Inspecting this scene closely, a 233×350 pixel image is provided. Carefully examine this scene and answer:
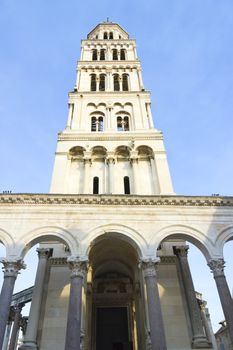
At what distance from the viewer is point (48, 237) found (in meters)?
15.3

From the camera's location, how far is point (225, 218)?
16109 millimetres

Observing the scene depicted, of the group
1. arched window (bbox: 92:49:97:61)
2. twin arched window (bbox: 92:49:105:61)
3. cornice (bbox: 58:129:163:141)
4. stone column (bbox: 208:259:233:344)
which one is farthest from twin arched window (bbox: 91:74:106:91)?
stone column (bbox: 208:259:233:344)

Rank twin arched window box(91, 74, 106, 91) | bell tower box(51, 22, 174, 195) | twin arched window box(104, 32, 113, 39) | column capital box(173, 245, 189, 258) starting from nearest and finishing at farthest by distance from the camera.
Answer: column capital box(173, 245, 189, 258) < bell tower box(51, 22, 174, 195) < twin arched window box(91, 74, 106, 91) < twin arched window box(104, 32, 113, 39)

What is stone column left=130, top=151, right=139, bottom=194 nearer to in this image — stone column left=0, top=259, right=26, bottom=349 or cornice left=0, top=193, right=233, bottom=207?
cornice left=0, top=193, right=233, bottom=207

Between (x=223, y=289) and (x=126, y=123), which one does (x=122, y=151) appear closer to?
(x=126, y=123)

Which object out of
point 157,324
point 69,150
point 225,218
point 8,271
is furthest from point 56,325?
point 69,150

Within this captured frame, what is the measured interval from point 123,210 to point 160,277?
15.2 ft

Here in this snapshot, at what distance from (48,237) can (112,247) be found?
5.72 meters

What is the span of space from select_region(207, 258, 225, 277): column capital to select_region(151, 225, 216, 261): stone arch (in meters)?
0.34

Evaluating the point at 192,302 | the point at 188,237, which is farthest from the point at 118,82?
the point at 192,302

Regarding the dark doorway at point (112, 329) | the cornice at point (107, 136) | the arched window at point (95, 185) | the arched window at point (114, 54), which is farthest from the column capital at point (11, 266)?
the arched window at point (114, 54)

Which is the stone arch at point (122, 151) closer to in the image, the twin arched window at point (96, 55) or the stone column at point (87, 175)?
the stone column at point (87, 175)

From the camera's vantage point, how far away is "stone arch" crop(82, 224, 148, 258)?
48.6ft

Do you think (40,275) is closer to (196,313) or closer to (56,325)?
(56,325)
